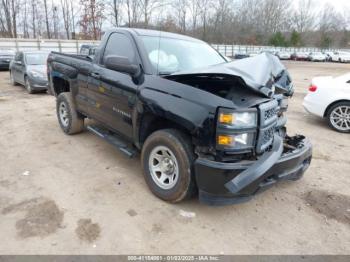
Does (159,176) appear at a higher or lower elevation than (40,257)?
higher

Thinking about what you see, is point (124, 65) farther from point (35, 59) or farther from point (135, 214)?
point (35, 59)

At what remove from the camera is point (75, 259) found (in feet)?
7.89

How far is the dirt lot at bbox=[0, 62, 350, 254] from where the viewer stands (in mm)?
2607

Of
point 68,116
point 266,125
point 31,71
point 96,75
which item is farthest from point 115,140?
point 31,71

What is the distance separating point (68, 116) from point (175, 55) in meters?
2.62

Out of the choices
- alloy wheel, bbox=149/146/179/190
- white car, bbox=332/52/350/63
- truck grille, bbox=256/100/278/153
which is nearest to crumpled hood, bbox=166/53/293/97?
truck grille, bbox=256/100/278/153

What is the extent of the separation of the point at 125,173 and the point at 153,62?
1603 mm

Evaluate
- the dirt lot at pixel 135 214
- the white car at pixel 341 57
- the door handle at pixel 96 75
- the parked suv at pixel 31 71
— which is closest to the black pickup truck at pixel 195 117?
the door handle at pixel 96 75

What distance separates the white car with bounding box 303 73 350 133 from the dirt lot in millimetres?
1835

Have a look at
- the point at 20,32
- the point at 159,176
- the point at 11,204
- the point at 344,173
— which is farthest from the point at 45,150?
the point at 20,32

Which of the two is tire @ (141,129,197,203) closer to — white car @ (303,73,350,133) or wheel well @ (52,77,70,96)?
wheel well @ (52,77,70,96)

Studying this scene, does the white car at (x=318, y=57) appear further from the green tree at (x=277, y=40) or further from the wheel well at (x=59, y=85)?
the wheel well at (x=59, y=85)

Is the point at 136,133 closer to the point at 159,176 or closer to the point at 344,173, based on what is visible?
the point at 159,176

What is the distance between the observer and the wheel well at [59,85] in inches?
225
